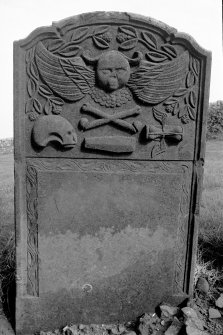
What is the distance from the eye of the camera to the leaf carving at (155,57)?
96.0 inches

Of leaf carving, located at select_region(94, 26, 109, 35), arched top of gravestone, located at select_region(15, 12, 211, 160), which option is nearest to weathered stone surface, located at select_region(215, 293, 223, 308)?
arched top of gravestone, located at select_region(15, 12, 211, 160)

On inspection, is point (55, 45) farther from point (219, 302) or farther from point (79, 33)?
point (219, 302)

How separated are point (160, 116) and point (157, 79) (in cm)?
29

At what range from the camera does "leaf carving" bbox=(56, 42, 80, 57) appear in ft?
7.74

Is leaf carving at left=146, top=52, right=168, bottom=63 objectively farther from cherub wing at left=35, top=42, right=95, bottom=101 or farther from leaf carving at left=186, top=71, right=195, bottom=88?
cherub wing at left=35, top=42, right=95, bottom=101

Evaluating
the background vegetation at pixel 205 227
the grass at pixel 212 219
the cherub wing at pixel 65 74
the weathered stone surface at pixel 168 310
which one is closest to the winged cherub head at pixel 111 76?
the cherub wing at pixel 65 74

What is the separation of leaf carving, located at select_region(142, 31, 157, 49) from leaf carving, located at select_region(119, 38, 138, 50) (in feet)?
0.23

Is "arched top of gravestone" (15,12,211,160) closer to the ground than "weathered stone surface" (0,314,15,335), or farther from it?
farther from it

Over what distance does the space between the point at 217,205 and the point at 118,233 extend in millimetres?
2808

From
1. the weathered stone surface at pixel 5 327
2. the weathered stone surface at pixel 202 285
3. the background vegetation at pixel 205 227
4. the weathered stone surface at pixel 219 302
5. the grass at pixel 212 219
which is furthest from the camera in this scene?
the grass at pixel 212 219

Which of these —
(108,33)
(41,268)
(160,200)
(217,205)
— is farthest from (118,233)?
(217,205)

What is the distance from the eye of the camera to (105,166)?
2562 mm

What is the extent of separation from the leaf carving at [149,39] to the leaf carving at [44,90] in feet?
2.68

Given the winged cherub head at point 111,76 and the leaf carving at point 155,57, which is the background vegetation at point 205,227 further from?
the leaf carving at point 155,57
